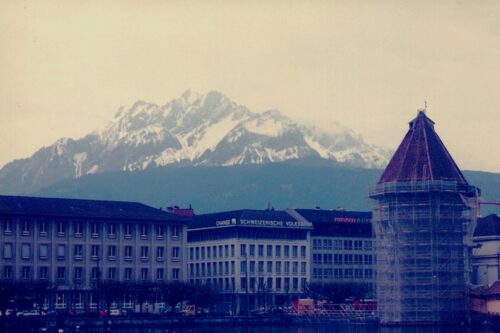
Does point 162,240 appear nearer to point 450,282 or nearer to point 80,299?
point 80,299

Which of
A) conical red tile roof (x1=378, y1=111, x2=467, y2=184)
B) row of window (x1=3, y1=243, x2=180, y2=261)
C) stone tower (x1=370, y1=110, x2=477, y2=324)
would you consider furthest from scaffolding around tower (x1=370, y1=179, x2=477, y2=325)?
row of window (x1=3, y1=243, x2=180, y2=261)

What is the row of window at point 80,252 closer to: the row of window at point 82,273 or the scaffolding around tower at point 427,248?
the row of window at point 82,273

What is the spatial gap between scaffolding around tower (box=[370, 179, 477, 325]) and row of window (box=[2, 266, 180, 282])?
1500 inches

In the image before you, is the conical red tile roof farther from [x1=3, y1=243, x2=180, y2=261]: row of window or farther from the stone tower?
[x1=3, y1=243, x2=180, y2=261]: row of window

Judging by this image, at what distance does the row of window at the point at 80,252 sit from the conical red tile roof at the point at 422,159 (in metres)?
36.6

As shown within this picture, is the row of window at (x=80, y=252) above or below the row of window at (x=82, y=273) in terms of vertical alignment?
above

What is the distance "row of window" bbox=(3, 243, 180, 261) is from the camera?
185250mm

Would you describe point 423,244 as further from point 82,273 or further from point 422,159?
point 82,273

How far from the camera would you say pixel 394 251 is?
17500cm

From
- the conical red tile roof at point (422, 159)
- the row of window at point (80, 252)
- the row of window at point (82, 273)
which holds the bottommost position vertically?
the row of window at point (82, 273)

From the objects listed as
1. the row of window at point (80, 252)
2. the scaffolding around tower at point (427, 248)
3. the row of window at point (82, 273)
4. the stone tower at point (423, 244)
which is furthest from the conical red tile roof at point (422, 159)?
the row of window at point (82, 273)

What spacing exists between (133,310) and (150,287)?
37.4 feet

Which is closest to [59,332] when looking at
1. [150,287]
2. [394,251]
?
[150,287]

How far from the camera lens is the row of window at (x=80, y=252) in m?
185
